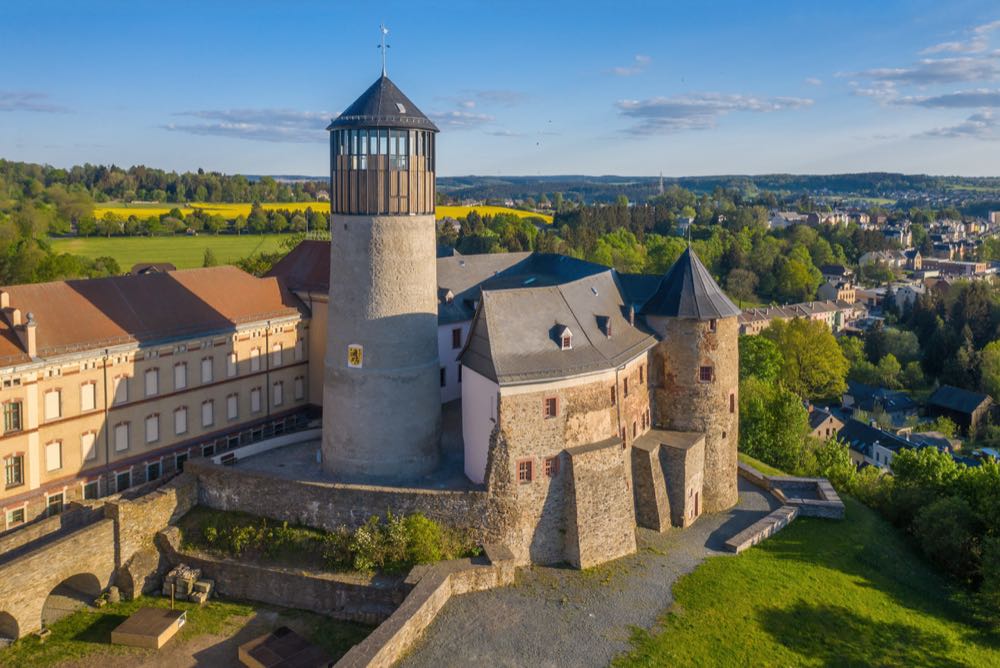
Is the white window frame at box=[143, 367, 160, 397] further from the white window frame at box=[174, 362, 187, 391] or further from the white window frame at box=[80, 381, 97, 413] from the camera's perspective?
the white window frame at box=[80, 381, 97, 413]

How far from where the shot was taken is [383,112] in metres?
32.8

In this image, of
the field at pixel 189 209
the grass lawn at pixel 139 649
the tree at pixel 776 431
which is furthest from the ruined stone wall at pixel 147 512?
the field at pixel 189 209

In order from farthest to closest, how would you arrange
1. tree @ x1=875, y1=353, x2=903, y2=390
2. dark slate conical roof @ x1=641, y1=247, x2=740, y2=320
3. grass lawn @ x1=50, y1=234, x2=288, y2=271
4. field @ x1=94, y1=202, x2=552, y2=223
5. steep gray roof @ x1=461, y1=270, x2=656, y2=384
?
field @ x1=94, y1=202, x2=552, y2=223
tree @ x1=875, y1=353, x2=903, y2=390
grass lawn @ x1=50, y1=234, x2=288, y2=271
dark slate conical roof @ x1=641, y1=247, x2=740, y2=320
steep gray roof @ x1=461, y1=270, x2=656, y2=384

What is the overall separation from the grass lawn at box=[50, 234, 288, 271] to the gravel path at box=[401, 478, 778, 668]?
6371 cm

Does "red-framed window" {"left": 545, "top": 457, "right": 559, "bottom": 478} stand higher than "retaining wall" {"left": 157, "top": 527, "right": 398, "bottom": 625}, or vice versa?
"red-framed window" {"left": 545, "top": 457, "right": 559, "bottom": 478}

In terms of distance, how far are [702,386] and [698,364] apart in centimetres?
105

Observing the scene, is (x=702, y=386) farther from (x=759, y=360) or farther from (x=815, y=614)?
(x=759, y=360)

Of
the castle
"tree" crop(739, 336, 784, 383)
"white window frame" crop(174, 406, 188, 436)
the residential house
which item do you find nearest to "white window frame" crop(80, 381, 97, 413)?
the castle

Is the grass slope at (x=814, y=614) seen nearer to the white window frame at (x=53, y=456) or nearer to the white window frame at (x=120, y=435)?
the white window frame at (x=120, y=435)

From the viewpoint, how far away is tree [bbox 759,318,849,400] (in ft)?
266

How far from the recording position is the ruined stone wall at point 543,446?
30984 mm

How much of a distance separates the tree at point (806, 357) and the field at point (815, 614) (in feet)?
146

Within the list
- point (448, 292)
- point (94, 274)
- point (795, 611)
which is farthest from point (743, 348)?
point (94, 274)

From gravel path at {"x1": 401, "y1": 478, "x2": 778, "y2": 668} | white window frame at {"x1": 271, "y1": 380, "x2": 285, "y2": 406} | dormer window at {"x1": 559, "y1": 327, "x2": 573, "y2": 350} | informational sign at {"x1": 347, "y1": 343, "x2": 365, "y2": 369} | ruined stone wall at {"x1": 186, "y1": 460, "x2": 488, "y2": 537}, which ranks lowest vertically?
gravel path at {"x1": 401, "y1": 478, "x2": 778, "y2": 668}
